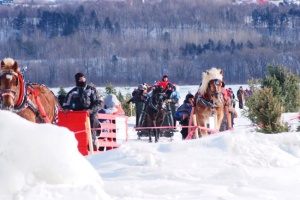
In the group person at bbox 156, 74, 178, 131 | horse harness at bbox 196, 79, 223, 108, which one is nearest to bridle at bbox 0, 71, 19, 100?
horse harness at bbox 196, 79, 223, 108

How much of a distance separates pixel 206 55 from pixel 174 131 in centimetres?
9825

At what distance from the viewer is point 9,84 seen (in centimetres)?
1089

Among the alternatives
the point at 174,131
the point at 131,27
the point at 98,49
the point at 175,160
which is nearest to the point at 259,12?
the point at 131,27

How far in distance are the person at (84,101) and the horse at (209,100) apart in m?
2.23

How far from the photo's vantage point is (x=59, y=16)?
459ft

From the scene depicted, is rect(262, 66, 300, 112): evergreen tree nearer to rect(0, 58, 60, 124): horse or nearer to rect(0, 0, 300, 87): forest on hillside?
rect(0, 58, 60, 124): horse

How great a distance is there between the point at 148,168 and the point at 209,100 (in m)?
6.96

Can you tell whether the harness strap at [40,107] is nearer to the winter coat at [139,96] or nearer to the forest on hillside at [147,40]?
the winter coat at [139,96]

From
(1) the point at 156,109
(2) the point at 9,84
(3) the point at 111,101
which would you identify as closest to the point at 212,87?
(3) the point at 111,101

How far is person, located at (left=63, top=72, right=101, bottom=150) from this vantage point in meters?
12.2

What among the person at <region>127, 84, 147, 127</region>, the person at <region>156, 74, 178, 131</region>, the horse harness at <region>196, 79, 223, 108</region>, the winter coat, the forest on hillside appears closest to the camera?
the horse harness at <region>196, 79, 223, 108</region>

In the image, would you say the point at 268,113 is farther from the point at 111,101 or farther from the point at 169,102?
the point at 169,102

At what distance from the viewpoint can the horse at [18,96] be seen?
10820mm

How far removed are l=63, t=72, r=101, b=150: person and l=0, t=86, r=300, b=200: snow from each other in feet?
12.4
